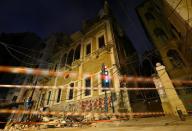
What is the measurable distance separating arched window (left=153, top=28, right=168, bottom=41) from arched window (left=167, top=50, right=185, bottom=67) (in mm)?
2523

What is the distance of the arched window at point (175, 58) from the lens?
49.2 feet

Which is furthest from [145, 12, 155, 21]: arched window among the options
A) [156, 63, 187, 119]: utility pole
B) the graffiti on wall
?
the graffiti on wall

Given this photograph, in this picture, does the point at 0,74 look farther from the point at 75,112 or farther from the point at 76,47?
the point at 75,112

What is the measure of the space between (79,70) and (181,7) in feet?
36.3

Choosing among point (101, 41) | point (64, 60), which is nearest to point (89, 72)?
point (101, 41)

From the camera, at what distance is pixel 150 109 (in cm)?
1130

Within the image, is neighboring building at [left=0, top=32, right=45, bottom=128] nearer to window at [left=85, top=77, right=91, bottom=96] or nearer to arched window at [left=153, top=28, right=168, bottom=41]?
window at [left=85, top=77, right=91, bottom=96]

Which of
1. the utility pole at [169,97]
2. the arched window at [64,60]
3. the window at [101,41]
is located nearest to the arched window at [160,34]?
the window at [101,41]

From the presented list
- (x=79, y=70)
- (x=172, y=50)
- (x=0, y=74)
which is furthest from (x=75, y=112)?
(x=0, y=74)

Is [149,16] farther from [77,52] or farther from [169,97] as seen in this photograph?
[169,97]

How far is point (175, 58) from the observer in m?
15.8

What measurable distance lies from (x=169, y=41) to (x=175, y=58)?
261cm

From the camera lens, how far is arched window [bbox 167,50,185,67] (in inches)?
591

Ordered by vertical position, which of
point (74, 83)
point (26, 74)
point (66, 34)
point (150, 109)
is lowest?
point (150, 109)
